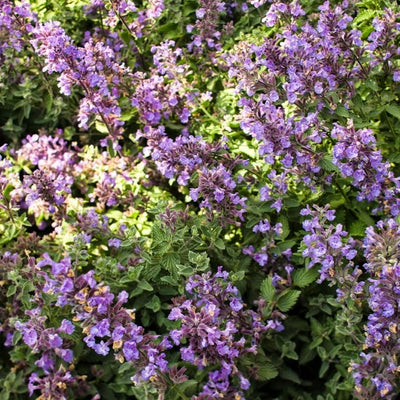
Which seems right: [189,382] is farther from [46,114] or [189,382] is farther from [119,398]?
[46,114]

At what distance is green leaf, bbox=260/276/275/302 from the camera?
2869 mm

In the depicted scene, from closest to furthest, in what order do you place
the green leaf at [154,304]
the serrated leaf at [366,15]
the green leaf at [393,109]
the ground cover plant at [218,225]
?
the ground cover plant at [218,225] < the green leaf at [154,304] < the green leaf at [393,109] < the serrated leaf at [366,15]

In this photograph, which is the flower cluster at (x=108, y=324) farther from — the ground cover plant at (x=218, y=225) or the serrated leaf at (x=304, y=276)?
the serrated leaf at (x=304, y=276)

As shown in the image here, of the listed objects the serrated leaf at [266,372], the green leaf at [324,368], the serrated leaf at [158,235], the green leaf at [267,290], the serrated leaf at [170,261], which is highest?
the serrated leaf at [158,235]

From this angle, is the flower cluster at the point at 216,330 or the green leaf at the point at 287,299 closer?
the flower cluster at the point at 216,330

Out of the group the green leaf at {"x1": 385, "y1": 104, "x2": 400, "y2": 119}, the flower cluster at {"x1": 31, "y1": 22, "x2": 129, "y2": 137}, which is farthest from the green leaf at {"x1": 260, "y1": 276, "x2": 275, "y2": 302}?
Result: the flower cluster at {"x1": 31, "y1": 22, "x2": 129, "y2": 137}

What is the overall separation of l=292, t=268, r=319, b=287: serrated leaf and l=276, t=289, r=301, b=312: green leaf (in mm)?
55

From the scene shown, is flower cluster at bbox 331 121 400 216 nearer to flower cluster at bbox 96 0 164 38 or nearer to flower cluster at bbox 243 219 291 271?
flower cluster at bbox 243 219 291 271

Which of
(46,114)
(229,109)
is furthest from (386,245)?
(46,114)

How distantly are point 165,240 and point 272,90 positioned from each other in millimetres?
849

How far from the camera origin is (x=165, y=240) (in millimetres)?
2787

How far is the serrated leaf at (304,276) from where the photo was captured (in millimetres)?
2930

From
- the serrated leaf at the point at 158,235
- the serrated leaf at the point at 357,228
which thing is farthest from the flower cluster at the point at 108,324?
the serrated leaf at the point at 357,228

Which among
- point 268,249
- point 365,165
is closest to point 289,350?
point 268,249
